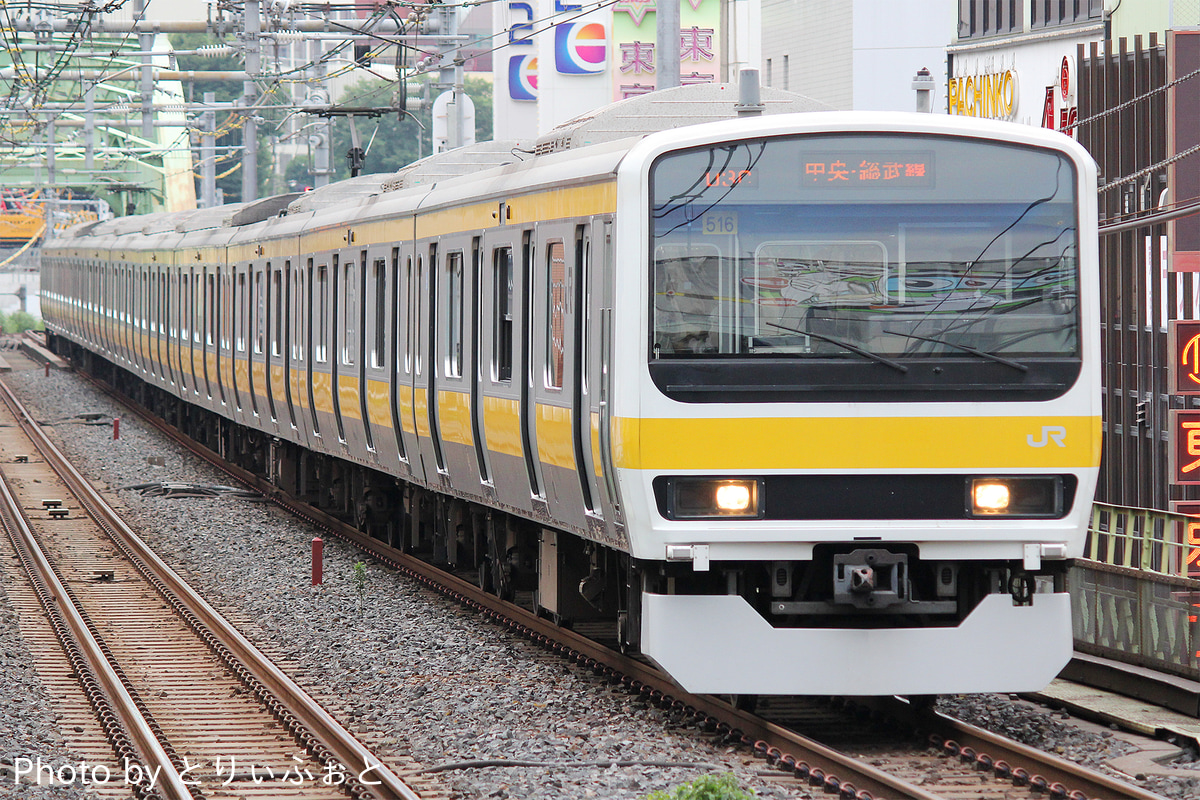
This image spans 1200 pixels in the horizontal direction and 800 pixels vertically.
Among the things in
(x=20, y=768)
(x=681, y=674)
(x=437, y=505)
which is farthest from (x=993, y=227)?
(x=437, y=505)

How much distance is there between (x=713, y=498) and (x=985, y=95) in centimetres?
1746

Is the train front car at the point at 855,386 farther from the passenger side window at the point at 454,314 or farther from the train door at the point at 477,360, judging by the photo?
the passenger side window at the point at 454,314

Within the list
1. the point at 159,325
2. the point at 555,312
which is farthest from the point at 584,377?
the point at 159,325

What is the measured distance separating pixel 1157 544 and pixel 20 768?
6.12 metres

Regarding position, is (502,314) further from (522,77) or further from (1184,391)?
(522,77)

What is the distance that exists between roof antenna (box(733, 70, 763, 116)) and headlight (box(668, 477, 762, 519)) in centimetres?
210

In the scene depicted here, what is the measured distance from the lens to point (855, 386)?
27.4 feet

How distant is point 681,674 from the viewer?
833 cm

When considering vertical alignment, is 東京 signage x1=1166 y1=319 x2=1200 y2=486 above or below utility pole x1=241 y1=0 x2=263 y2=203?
below

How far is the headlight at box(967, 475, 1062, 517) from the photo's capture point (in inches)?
332

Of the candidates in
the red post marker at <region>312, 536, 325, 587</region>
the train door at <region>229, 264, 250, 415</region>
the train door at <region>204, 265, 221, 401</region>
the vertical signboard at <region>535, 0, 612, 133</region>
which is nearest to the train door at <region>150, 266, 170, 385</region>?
the train door at <region>204, 265, 221, 401</region>

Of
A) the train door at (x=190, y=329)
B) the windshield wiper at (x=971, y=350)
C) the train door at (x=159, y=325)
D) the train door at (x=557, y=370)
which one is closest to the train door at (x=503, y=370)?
the train door at (x=557, y=370)

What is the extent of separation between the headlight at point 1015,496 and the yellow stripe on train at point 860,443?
0.07m

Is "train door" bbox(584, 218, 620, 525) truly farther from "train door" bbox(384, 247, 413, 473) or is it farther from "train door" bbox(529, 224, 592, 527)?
"train door" bbox(384, 247, 413, 473)
